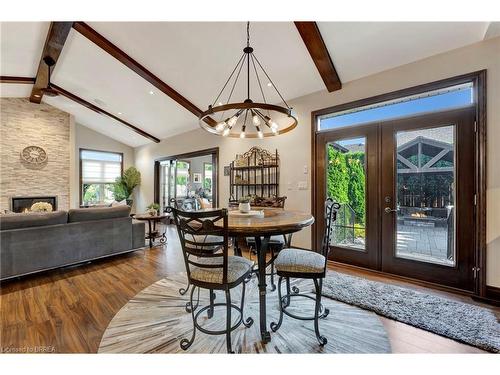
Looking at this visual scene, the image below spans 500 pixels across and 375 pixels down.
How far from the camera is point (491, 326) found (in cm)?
196

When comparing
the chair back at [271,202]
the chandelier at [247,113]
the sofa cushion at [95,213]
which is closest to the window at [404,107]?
the chandelier at [247,113]

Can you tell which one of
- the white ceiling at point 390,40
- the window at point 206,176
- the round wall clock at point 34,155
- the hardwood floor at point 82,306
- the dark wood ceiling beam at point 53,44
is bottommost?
the hardwood floor at point 82,306

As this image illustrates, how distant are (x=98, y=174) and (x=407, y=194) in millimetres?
9008

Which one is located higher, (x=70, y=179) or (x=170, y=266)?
(x=70, y=179)

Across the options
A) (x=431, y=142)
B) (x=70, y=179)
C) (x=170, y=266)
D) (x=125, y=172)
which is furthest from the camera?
(x=125, y=172)

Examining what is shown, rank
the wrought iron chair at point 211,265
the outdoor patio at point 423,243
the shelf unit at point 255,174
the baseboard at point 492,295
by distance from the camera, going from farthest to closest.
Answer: the shelf unit at point 255,174 → the outdoor patio at point 423,243 → the baseboard at point 492,295 → the wrought iron chair at point 211,265

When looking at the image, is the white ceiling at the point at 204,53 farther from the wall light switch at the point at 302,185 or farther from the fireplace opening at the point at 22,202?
the fireplace opening at the point at 22,202

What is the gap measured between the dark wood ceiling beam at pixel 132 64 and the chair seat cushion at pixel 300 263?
208 centimetres

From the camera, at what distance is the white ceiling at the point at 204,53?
267 centimetres

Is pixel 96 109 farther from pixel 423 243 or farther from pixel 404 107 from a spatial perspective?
pixel 423 243

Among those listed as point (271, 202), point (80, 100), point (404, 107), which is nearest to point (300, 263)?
point (271, 202)

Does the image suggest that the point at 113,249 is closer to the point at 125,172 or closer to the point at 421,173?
the point at 421,173

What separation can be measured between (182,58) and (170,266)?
3.21m

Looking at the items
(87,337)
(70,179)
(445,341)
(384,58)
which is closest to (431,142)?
(384,58)
